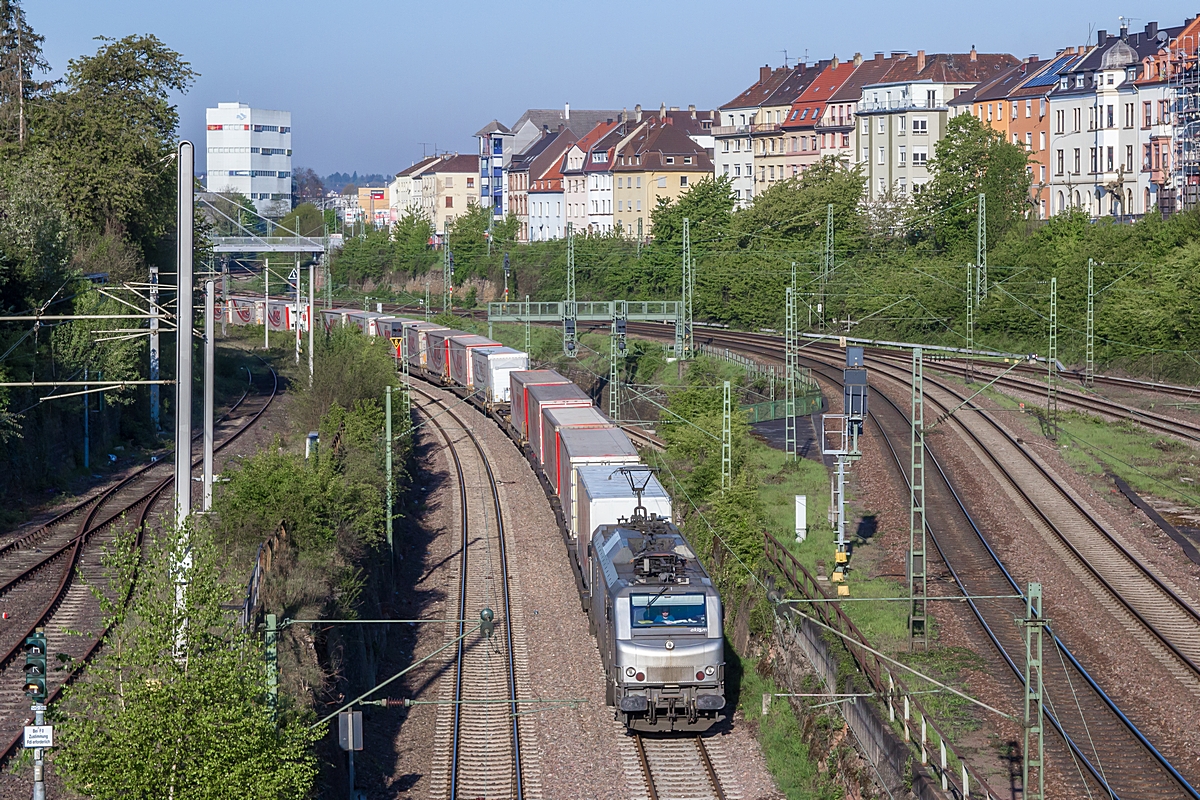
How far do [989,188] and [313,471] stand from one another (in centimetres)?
6194

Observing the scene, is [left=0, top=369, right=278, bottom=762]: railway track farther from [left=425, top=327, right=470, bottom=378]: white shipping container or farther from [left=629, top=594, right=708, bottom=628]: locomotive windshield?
[left=425, top=327, right=470, bottom=378]: white shipping container

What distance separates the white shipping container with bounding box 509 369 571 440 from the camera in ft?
148

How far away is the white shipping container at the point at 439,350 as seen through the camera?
6500 cm

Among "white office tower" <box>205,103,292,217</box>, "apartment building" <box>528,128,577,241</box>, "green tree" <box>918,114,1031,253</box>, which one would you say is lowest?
"green tree" <box>918,114,1031,253</box>

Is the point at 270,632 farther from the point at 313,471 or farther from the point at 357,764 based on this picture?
the point at 313,471

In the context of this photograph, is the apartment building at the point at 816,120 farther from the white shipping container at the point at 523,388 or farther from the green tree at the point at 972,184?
the white shipping container at the point at 523,388

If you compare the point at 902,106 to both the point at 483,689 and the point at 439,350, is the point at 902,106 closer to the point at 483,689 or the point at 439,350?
the point at 439,350

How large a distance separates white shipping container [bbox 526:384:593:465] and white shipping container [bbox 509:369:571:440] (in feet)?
1.51

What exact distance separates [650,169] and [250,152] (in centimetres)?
9099

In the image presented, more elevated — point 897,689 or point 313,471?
point 313,471

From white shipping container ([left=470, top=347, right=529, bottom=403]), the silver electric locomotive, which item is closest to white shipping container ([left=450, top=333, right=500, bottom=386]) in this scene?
white shipping container ([left=470, top=347, right=529, bottom=403])

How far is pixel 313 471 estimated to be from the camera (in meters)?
28.2

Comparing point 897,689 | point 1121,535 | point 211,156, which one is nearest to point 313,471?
point 897,689

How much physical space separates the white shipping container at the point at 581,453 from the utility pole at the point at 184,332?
14.1 m
